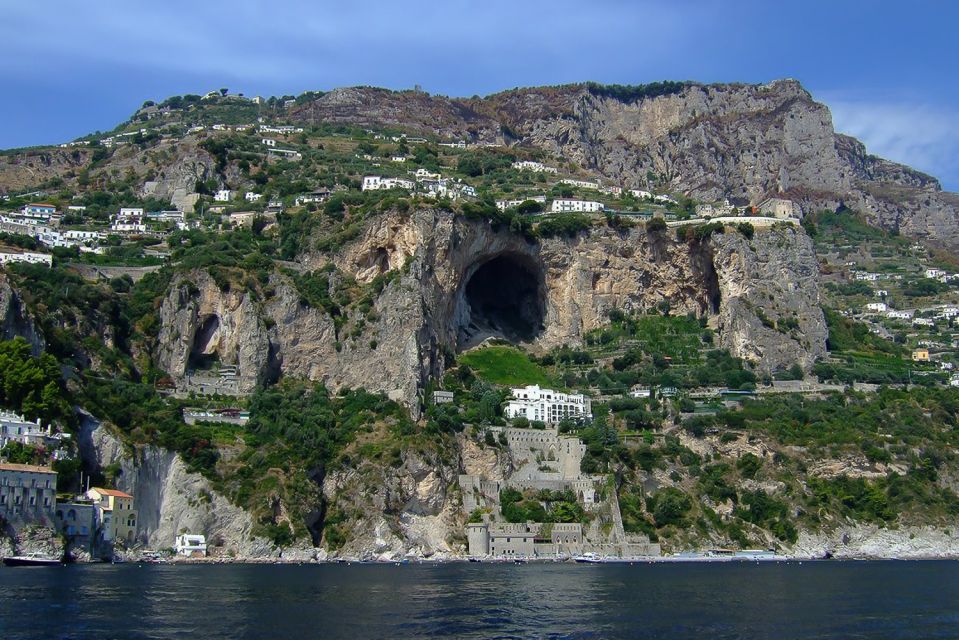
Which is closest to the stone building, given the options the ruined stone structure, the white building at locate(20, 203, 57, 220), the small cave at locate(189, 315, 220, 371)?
the ruined stone structure

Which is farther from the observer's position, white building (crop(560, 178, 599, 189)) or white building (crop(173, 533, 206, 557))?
white building (crop(560, 178, 599, 189))

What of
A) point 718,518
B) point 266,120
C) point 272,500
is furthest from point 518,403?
point 266,120

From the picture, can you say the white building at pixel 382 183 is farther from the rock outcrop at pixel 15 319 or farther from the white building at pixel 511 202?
the rock outcrop at pixel 15 319

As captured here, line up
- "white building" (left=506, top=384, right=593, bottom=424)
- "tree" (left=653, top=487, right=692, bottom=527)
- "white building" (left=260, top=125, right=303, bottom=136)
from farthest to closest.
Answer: "white building" (left=260, top=125, right=303, bottom=136), "white building" (left=506, top=384, right=593, bottom=424), "tree" (left=653, top=487, right=692, bottom=527)

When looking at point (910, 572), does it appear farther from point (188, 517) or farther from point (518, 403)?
point (188, 517)

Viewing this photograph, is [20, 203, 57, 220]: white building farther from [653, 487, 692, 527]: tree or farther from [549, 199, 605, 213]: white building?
[653, 487, 692, 527]: tree

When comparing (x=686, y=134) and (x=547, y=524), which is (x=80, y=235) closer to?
(x=547, y=524)
